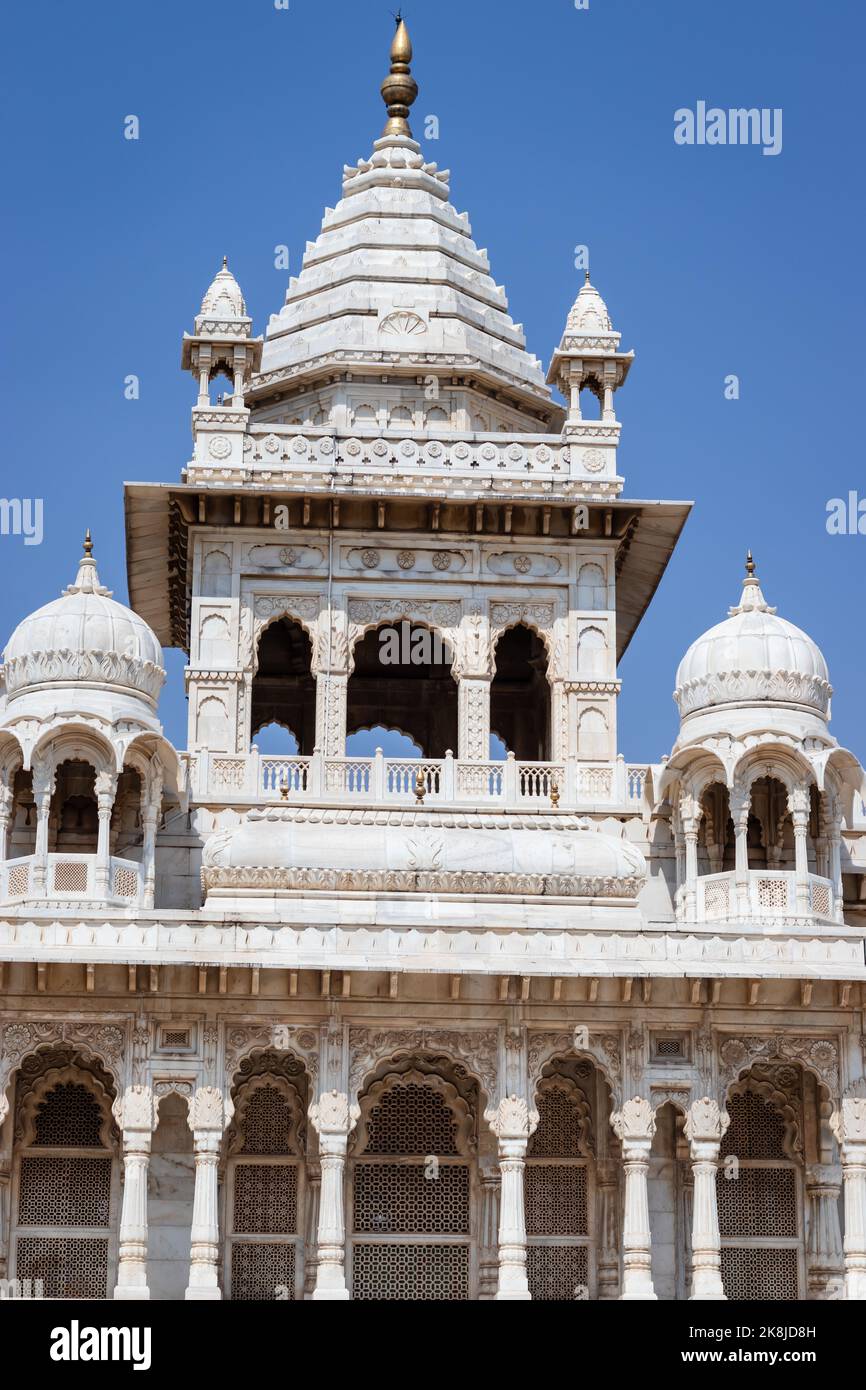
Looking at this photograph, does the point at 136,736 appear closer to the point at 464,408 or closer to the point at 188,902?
the point at 188,902

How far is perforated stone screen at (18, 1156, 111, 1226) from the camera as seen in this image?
34.4m

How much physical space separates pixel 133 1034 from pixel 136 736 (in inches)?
183

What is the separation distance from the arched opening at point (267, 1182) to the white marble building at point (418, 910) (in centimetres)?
5

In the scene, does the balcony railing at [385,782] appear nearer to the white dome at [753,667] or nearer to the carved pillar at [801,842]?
the white dome at [753,667]

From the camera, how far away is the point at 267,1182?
3481 centimetres

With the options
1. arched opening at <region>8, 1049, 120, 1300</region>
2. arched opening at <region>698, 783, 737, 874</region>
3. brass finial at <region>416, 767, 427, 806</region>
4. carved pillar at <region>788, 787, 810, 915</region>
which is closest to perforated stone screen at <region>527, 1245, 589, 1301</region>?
arched opening at <region>8, 1049, 120, 1300</region>

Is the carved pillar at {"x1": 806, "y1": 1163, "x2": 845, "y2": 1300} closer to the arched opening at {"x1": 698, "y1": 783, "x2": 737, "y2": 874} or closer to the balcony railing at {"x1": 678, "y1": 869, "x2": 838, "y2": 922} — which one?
the balcony railing at {"x1": 678, "y1": 869, "x2": 838, "y2": 922}

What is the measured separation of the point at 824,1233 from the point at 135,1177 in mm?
8521

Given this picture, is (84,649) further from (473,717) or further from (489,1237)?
(489,1237)

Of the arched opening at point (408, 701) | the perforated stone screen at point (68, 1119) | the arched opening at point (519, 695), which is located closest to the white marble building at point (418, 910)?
the perforated stone screen at point (68, 1119)

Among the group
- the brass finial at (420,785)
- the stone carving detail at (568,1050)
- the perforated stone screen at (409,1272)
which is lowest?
the perforated stone screen at (409,1272)

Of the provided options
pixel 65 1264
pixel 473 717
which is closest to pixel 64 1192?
pixel 65 1264

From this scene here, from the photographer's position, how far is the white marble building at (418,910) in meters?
33.7
